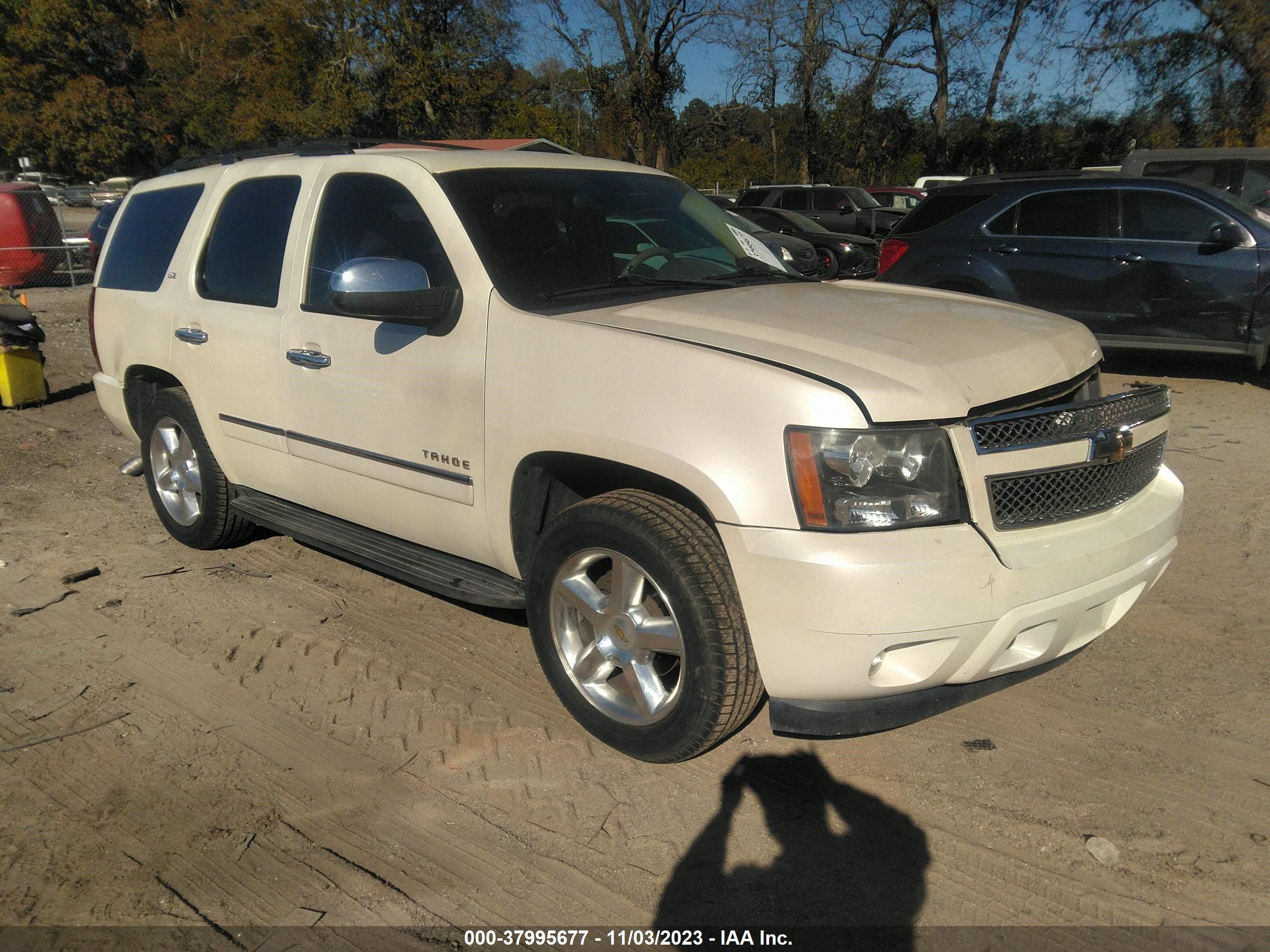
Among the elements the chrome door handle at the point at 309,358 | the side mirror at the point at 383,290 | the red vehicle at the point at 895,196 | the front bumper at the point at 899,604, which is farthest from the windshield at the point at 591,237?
the red vehicle at the point at 895,196

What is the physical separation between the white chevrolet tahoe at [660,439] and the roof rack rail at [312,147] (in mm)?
73

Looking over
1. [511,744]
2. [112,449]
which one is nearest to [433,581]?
[511,744]

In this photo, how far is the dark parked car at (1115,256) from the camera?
800 centimetres

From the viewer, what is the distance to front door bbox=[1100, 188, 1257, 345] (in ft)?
26.2

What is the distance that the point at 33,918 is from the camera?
2.57 metres

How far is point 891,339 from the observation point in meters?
2.93

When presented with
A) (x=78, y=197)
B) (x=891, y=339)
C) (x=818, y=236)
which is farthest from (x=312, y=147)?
(x=78, y=197)

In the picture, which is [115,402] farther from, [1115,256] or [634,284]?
[1115,256]

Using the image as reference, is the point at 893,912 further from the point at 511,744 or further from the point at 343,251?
the point at 343,251

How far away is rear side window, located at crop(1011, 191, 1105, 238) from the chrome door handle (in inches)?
275

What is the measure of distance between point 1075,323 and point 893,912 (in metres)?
2.21

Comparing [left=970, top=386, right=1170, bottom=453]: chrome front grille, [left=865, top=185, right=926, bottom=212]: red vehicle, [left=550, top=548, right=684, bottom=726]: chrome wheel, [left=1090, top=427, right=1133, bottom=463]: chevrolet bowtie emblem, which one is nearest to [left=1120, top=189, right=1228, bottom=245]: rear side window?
[left=970, top=386, right=1170, bottom=453]: chrome front grille

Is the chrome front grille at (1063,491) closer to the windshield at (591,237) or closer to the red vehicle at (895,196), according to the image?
the windshield at (591,237)

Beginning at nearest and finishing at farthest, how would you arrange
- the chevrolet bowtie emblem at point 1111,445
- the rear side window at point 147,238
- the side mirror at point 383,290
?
the chevrolet bowtie emblem at point 1111,445, the side mirror at point 383,290, the rear side window at point 147,238
